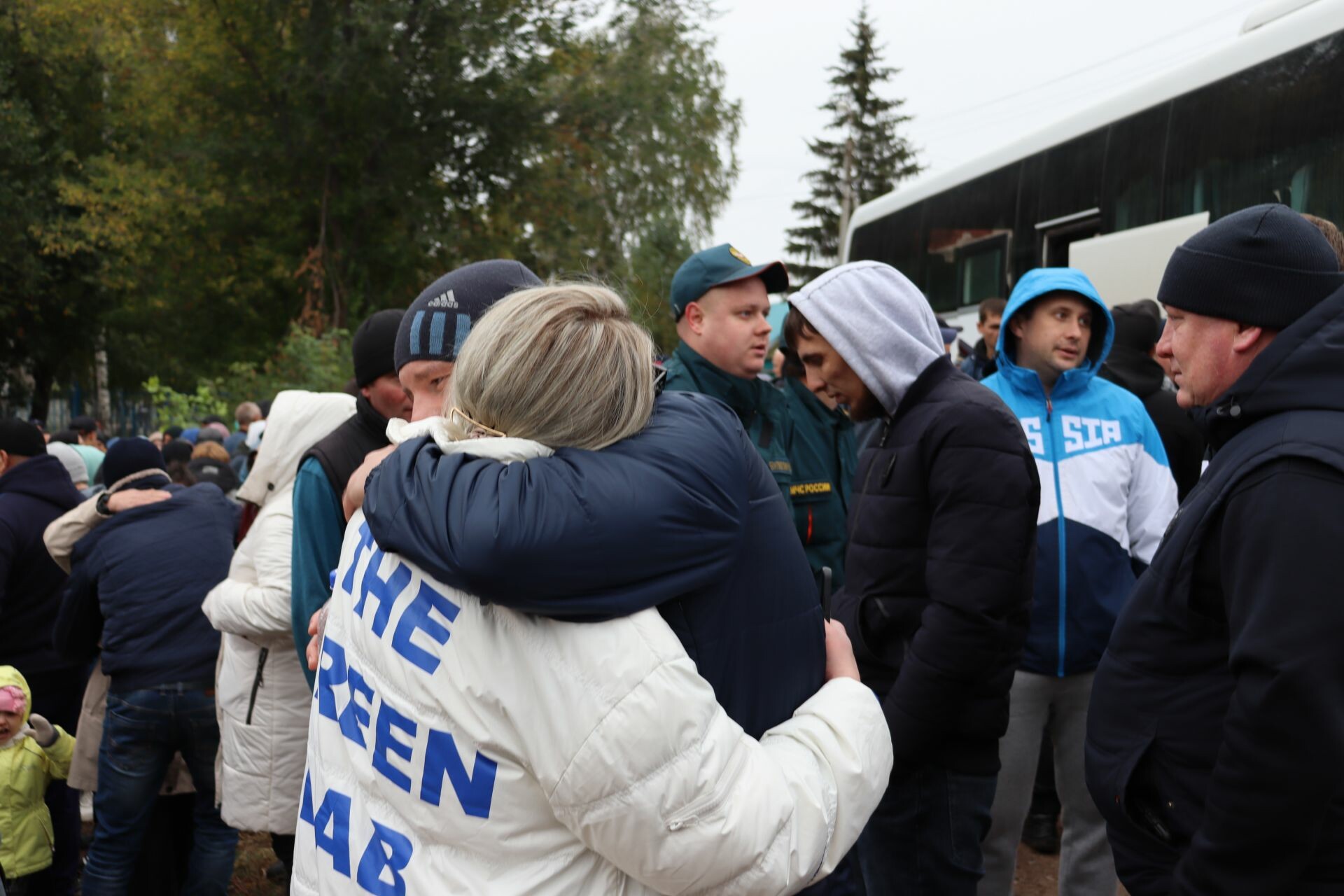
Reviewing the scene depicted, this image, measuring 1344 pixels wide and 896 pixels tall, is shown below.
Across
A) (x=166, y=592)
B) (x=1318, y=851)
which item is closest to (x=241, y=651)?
(x=166, y=592)

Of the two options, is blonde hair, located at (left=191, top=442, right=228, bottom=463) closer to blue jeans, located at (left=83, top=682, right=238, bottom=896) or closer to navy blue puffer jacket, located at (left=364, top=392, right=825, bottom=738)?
blue jeans, located at (left=83, top=682, right=238, bottom=896)

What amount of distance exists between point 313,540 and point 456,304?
104 centimetres

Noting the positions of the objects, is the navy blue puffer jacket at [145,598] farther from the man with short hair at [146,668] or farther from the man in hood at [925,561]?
the man in hood at [925,561]

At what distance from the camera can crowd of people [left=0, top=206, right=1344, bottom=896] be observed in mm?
1436

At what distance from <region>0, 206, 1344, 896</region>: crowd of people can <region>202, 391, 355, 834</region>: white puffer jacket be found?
1 centimetres

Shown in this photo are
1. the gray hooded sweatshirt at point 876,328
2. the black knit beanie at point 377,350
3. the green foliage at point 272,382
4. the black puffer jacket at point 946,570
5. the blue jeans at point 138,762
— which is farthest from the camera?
the green foliage at point 272,382

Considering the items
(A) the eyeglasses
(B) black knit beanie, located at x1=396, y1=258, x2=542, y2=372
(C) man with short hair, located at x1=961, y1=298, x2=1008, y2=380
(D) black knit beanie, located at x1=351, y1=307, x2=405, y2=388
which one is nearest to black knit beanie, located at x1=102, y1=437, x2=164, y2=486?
(D) black knit beanie, located at x1=351, y1=307, x2=405, y2=388

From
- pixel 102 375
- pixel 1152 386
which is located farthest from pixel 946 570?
pixel 102 375

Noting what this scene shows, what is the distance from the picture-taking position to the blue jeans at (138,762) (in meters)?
3.99

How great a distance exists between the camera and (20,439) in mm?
4973

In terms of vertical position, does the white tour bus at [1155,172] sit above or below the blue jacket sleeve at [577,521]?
above

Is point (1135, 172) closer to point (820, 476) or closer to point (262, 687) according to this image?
point (820, 476)

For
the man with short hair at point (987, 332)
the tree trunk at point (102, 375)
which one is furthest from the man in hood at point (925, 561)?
the tree trunk at point (102, 375)

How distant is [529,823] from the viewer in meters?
1.50
